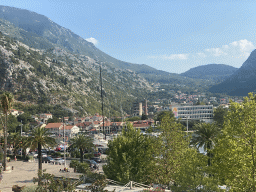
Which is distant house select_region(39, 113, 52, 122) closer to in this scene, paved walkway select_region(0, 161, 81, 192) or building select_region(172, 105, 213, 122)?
building select_region(172, 105, 213, 122)

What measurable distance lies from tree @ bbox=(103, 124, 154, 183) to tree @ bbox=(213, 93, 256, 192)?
9.91 meters

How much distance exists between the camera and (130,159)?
77.7ft

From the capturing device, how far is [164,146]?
23.0 metres

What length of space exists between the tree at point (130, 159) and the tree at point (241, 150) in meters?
9.91

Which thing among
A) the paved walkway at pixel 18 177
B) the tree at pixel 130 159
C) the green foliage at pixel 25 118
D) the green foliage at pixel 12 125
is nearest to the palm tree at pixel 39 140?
→ the paved walkway at pixel 18 177

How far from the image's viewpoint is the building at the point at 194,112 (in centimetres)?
18425

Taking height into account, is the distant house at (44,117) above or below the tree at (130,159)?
below

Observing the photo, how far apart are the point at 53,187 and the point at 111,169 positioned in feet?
39.2

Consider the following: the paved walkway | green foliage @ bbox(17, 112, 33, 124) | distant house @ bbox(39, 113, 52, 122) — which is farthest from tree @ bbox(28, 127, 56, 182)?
distant house @ bbox(39, 113, 52, 122)

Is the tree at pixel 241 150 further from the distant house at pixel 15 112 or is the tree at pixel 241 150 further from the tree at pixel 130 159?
the distant house at pixel 15 112

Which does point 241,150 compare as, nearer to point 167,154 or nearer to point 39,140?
point 167,154

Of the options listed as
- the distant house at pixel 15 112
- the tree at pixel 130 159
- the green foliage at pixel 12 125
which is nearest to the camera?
the tree at pixel 130 159

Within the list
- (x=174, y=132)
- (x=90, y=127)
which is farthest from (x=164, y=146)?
(x=90, y=127)

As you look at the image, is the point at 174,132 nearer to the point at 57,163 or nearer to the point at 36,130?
the point at 36,130
